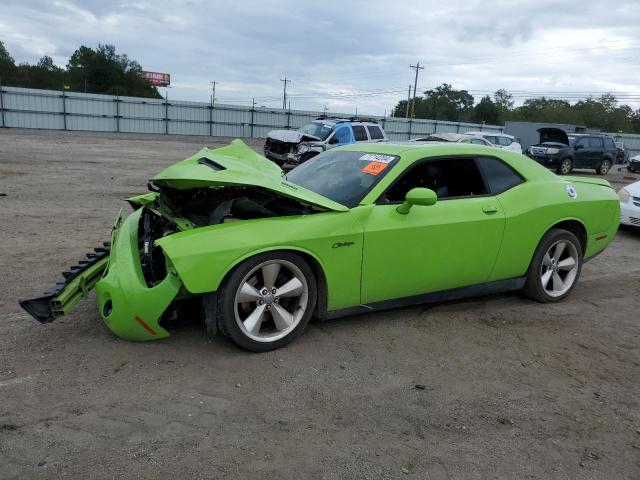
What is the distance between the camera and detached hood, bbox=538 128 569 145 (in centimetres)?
2381

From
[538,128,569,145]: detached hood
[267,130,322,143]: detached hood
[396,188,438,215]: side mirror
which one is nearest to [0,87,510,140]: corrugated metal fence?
[538,128,569,145]: detached hood

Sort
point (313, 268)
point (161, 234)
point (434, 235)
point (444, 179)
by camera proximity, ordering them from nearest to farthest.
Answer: point (313, 268) → point (434, 235) → point (161, 234) → point (444, 179)

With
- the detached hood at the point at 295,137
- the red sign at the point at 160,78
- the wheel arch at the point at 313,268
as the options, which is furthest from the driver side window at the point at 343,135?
the red sign at the point at 160,78

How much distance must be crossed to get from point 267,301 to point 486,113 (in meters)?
91.0

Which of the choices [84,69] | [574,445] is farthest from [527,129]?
[84,69]

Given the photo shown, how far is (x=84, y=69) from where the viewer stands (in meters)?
68.8

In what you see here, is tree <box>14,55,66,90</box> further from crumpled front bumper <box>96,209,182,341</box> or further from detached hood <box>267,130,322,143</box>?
crumpled front bumper <box>96,209,182,341</box>

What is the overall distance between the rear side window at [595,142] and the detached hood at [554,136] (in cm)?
171

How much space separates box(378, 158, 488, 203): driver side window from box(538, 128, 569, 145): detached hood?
21.6 m

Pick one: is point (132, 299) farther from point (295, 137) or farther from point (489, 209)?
point (295, 137)

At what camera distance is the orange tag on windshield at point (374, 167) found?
4239 millimetres

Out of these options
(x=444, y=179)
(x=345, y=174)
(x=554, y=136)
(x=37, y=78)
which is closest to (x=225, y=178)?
(x=345, y=174)

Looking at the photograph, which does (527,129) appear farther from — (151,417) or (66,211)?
(151,417)

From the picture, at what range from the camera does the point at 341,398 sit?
3.21 metres
